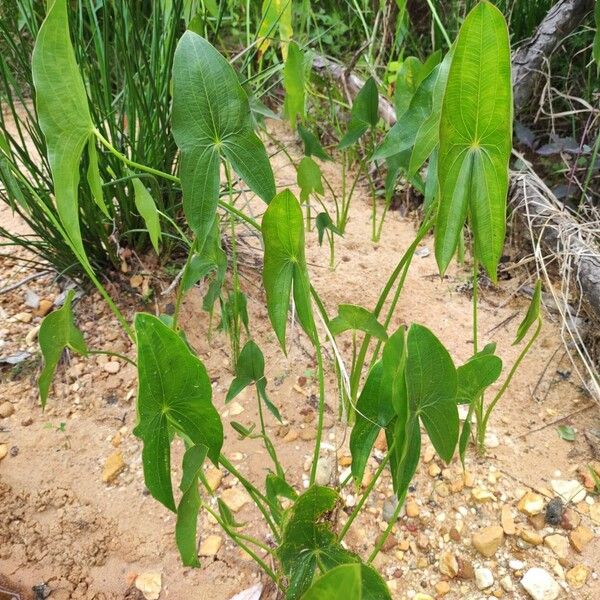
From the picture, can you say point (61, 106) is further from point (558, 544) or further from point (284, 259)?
point (558, 544)

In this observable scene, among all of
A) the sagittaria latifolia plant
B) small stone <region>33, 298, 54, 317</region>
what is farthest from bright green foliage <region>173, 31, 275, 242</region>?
small stone <region>33, 298, 54, 317</region>

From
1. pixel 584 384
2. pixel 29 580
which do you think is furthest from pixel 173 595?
pixel 584 384

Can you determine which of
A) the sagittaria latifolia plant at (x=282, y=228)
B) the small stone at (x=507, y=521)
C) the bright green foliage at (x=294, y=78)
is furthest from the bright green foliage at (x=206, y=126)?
the small stone at (x=507, y=521)

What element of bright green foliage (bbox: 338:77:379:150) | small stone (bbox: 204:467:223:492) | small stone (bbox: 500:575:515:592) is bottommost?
small stone (bbox: 204:467:223:492)

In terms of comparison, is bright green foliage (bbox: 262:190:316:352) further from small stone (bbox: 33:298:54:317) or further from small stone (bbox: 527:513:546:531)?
small stone (bbox: 33:298:54:317)

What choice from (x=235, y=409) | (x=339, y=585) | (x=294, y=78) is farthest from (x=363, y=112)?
(x=339, y=585)

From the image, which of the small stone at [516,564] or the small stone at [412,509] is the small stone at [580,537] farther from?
the small stone at [412,509]
